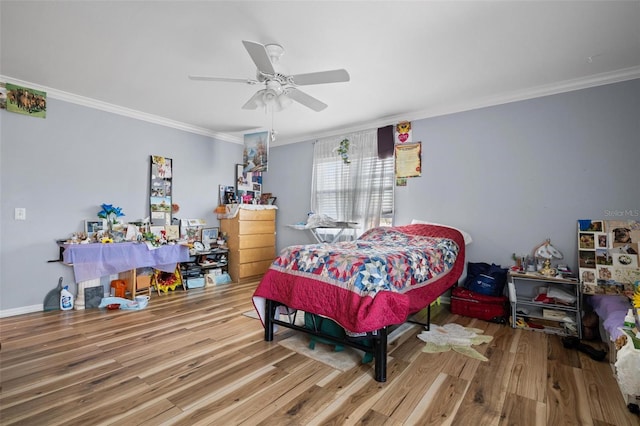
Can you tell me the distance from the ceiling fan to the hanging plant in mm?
1888

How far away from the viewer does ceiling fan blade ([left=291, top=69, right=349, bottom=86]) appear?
2123 millimetres

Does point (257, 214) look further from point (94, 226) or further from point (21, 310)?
point (21, 310)

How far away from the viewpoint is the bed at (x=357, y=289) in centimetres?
186

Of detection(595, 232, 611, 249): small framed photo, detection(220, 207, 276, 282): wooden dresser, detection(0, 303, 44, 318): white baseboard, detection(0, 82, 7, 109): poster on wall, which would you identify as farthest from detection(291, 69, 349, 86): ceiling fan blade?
detection(0, 303, 44, 318): white baseboard

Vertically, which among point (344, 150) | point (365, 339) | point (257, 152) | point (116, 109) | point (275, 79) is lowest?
point (365, 339)

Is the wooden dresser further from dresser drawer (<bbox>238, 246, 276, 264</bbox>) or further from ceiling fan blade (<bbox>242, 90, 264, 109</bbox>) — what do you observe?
ceiling fan blade (<bbox>242, 90, 264, 109</bbox>)

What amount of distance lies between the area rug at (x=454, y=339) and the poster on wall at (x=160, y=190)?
12.0 feet

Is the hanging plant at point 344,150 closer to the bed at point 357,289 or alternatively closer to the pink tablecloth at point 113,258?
the bed at point 357,289

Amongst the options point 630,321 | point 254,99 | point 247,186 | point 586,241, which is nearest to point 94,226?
point 247,186

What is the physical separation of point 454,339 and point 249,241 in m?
3.29

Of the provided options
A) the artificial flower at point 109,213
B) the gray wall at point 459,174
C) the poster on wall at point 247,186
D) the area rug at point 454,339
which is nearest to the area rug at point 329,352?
the area rug at point 454,339

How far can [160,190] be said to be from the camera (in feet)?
13.8

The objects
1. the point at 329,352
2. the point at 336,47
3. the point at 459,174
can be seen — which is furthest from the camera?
the point at 459,174

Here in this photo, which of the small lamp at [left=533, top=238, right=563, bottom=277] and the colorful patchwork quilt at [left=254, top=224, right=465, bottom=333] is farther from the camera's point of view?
the small lamp at [left=533, top=238, right=563, bottom=277]
